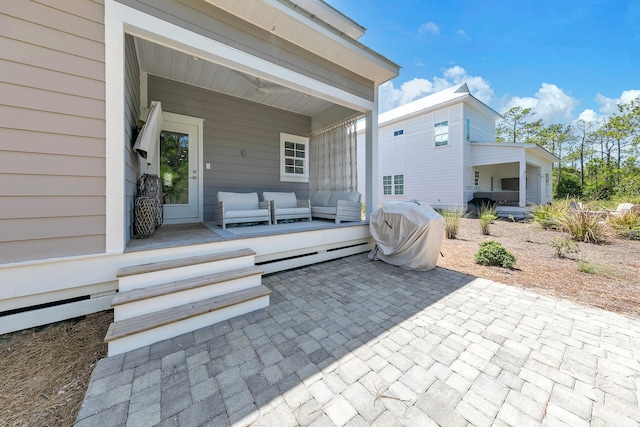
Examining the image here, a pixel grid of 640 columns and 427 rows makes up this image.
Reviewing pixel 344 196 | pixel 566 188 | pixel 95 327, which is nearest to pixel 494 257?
pixel 344 196

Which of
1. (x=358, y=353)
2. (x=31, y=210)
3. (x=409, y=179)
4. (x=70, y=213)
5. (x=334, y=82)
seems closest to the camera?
(x=358, y=353)

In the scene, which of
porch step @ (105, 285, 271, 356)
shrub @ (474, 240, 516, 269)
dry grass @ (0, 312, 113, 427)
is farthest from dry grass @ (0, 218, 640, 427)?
porch step @ (105, 285, 271, 356)

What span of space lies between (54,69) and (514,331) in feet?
15.6

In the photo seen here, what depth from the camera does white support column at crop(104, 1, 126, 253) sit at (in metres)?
2.33

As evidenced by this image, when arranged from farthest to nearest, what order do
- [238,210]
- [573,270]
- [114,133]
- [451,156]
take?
[451,156]
[238,210]
[573,270]
[114,133]

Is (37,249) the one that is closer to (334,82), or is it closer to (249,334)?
(249,334)

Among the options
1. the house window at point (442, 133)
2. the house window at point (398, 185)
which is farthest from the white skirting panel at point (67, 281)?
the house window at point (398, 185)

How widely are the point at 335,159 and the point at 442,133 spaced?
26.4ft

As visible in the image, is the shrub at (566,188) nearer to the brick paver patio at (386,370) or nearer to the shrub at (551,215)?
the shrub at (551,215)

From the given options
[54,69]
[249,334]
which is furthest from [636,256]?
[54,69]

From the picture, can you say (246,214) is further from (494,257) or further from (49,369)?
(494,257)

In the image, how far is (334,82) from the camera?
14.1 feet

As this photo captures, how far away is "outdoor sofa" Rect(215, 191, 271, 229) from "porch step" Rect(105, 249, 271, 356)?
1.51 meters

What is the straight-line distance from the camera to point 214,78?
4816mm
